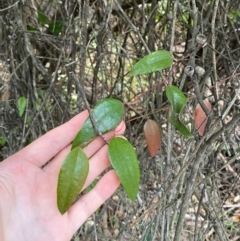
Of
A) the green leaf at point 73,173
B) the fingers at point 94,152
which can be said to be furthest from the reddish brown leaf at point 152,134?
the green leaf at point 73,173

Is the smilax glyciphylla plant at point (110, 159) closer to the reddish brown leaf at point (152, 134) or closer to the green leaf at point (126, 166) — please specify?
the green leaf at point (126, 166)

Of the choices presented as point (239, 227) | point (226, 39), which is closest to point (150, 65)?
point (226, 39)

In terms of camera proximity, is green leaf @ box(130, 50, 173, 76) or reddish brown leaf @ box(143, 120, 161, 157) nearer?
green leaf @ box(130, 50, 173, 76)

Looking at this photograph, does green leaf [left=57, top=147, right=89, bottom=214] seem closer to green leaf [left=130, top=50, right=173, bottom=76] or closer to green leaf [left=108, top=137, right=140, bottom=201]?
green leaf [left=108, top=137, right=140, bottom=201]

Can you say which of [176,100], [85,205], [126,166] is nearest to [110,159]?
[126,166]

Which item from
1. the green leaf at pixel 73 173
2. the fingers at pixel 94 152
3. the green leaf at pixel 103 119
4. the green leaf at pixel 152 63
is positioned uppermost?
the green leaf at pixel 152 63

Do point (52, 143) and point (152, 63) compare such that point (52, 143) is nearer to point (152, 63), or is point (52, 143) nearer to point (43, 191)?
point (43, 191)

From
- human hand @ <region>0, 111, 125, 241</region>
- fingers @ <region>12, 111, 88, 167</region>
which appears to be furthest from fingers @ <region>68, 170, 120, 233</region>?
fingers @ <region>12, 111, 88, 167</region>
